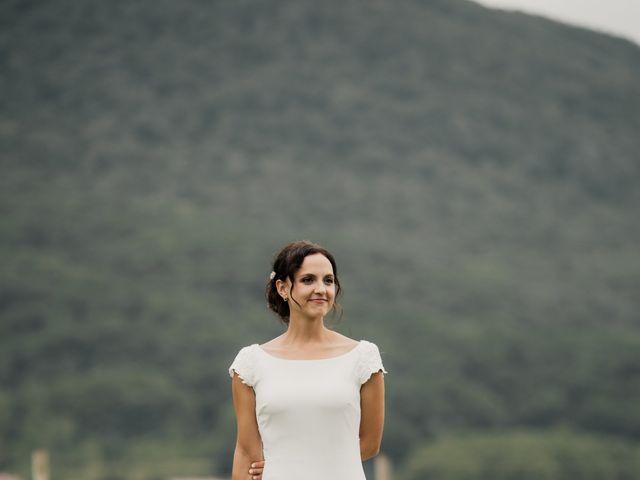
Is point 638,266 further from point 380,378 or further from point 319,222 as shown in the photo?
point 380,378

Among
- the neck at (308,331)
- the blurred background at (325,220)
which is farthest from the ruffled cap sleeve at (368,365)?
the blurred background at (325,220)

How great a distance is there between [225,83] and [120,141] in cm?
1508

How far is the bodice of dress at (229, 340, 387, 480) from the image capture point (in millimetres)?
2883

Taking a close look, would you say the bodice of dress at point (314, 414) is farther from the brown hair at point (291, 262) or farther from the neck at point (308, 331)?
the brown hair at point (291, 262)

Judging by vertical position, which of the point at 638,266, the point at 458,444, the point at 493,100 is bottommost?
the point at 458,444

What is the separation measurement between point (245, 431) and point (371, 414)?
0.29 meters

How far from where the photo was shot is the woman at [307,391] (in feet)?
9.50

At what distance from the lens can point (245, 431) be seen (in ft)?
9.93

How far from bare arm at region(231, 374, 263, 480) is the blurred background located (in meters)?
40.1

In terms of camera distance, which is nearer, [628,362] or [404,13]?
[628,362]

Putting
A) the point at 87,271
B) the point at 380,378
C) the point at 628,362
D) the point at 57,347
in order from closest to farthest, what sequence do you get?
1. the point at 380,378
2. the point at 628,362
3. the point at 57,347
4. the point at 87,271

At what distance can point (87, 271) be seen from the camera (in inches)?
3487

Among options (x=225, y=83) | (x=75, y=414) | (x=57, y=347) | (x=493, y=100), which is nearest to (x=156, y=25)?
(x=225, y=83)

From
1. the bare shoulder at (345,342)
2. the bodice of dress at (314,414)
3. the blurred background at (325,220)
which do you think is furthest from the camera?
the blurred background at (325,220)
